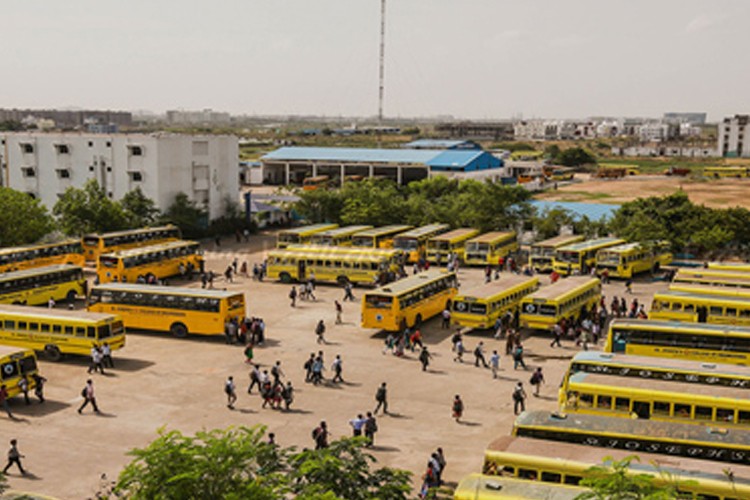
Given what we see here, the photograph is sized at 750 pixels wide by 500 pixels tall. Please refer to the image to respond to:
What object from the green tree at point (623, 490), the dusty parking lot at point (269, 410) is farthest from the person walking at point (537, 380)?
the green tree at point (623, 490)

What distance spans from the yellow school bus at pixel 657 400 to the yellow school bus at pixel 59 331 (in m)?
16.4

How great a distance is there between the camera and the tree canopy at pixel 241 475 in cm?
1284

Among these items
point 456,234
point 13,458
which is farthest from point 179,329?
point 456,234

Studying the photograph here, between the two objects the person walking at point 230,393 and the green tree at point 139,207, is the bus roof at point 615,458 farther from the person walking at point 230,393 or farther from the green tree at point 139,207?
the green tree at point 139,207

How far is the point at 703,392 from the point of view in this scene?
21.9 meters

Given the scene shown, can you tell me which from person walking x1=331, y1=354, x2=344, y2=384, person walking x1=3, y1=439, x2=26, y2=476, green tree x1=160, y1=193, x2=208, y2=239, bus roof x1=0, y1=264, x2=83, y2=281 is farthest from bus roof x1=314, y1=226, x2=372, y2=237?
person walking x1=3, y1=439, x2=26, y2=476

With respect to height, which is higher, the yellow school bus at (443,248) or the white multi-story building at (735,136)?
the white multi-story building at (735,136)

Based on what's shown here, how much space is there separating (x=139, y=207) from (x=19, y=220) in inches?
372

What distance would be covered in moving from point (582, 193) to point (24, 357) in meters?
84.3

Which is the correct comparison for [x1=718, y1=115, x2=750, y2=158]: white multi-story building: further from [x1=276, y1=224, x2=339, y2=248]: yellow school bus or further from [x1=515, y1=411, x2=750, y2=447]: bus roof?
[x1=515, y1=411, x2=750, y2=447]: bus roof

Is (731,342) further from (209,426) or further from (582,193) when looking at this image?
(582,193)

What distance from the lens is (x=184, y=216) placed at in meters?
60.7

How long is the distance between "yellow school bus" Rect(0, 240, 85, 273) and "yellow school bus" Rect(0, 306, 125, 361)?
13.9 m

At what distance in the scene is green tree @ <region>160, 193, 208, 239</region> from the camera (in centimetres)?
6016
